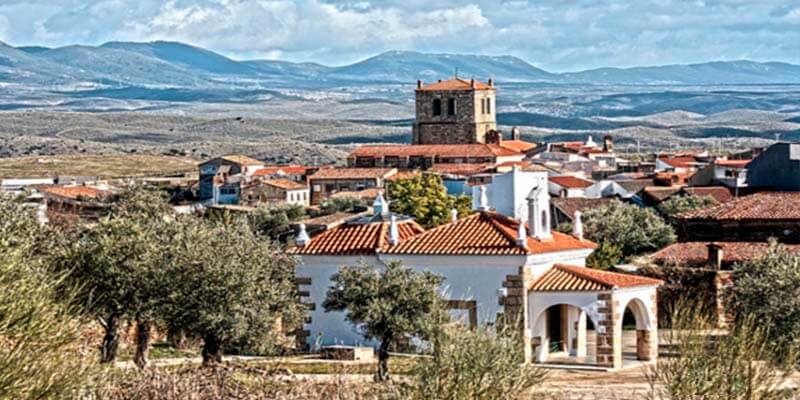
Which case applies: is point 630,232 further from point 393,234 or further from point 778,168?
point 393,234

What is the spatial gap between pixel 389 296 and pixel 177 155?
531 ft

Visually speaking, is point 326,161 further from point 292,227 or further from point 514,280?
point 514,280

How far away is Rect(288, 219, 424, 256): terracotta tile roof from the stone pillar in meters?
4.67

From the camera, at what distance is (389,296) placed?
104 ft

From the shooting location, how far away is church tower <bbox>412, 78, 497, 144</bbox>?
138m

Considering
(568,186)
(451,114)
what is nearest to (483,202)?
(568,186)

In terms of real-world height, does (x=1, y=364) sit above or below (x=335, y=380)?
above

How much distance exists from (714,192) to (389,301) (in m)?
41.3

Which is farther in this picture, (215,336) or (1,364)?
(215,336)

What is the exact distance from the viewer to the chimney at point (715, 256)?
144ft

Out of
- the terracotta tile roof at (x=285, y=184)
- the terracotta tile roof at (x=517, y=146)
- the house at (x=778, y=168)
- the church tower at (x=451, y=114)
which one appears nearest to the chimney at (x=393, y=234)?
the house at (x=778, y=168)

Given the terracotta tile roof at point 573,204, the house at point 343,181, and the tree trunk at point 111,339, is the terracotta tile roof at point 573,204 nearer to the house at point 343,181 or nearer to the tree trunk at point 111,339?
the house at point 343,181

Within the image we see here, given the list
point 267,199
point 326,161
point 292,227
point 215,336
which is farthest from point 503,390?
point 326,161

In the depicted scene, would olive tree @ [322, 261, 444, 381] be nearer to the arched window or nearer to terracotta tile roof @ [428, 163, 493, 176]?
terracotta tile roof @ [428, 163, 493, 176]
